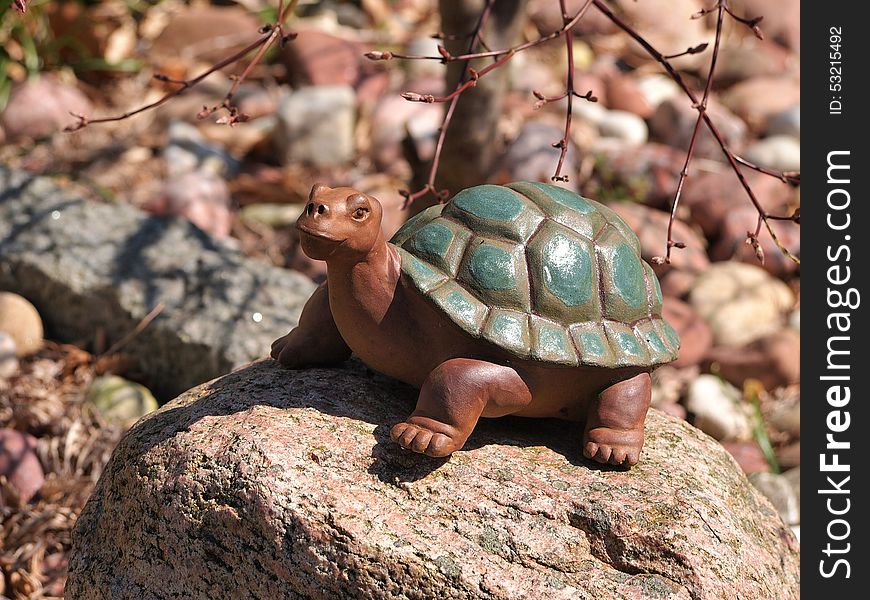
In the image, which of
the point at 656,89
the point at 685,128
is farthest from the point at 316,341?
the point at 656,89

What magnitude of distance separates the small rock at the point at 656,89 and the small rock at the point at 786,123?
735 mm

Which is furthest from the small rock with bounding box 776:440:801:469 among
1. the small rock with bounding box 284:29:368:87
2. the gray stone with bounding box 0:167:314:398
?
the small rock with bounding box 284:29:368:87

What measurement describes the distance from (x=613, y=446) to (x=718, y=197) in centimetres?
390

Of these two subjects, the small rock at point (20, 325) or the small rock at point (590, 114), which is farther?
the small rock at point (590, 114)

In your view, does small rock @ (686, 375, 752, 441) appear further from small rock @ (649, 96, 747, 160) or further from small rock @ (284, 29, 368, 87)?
small rock @ (284, 29, 368, 87)

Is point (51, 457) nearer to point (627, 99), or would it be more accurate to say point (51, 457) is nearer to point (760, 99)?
point (627, 99)

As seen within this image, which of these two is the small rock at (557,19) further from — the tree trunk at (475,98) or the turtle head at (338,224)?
the turtle head at (338,224)

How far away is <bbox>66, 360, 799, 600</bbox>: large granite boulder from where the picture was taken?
2184mm

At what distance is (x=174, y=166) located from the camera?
Result: 595 cm

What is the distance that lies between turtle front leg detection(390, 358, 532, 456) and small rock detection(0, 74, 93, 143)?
469 centimetres

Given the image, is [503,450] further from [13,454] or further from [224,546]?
[13,454]

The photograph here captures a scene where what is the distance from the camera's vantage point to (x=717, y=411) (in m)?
4.68

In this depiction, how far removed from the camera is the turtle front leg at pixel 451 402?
2.27 m

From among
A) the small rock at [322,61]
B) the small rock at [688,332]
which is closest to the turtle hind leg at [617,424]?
the small rock at [688,332]
